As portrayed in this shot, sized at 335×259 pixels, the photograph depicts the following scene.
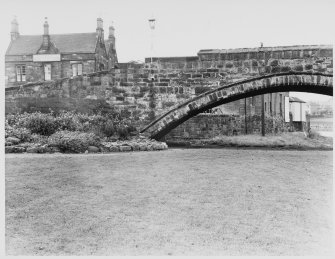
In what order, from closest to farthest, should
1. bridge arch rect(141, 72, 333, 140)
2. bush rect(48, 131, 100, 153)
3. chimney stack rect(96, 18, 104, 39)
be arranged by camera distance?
bush rect(48, 131, 100, 153)
bridge arch rect(141, 72, 333, 140)
chimney stack rect(96, 18, 104, 39)

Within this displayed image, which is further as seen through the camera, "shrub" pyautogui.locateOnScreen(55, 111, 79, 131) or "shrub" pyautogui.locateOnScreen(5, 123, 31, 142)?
"shrub" pyautogui.locateOnScreen(55, 111, 79, 131)

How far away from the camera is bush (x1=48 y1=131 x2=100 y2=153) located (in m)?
11.7

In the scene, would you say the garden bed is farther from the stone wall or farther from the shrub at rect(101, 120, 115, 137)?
the stone wall

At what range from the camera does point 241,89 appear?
13.5 meters

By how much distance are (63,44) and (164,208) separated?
39259 mm

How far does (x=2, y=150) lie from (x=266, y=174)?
5.38 m

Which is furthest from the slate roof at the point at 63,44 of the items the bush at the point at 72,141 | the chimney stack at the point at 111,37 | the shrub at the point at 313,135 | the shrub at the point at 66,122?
the bush at the point at 72,141

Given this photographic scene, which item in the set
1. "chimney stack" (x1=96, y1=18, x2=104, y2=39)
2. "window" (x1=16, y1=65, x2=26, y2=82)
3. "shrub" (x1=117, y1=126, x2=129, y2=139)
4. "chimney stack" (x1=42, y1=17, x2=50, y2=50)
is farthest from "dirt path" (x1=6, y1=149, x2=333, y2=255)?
"chimney stack" (x1=96, y1=18, x2=104, y2=39)

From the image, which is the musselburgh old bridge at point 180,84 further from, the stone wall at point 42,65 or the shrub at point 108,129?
the stone wall at point 42,65

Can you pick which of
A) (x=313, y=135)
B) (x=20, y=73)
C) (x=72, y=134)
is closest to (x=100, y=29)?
(x=20, y=73)

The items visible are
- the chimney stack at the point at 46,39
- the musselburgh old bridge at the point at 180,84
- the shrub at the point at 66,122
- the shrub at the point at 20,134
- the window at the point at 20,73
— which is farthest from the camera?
the window at the point at 20,73

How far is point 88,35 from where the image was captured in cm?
4231

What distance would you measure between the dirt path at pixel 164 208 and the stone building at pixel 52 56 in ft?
107

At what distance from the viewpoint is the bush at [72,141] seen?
11.7 metres
